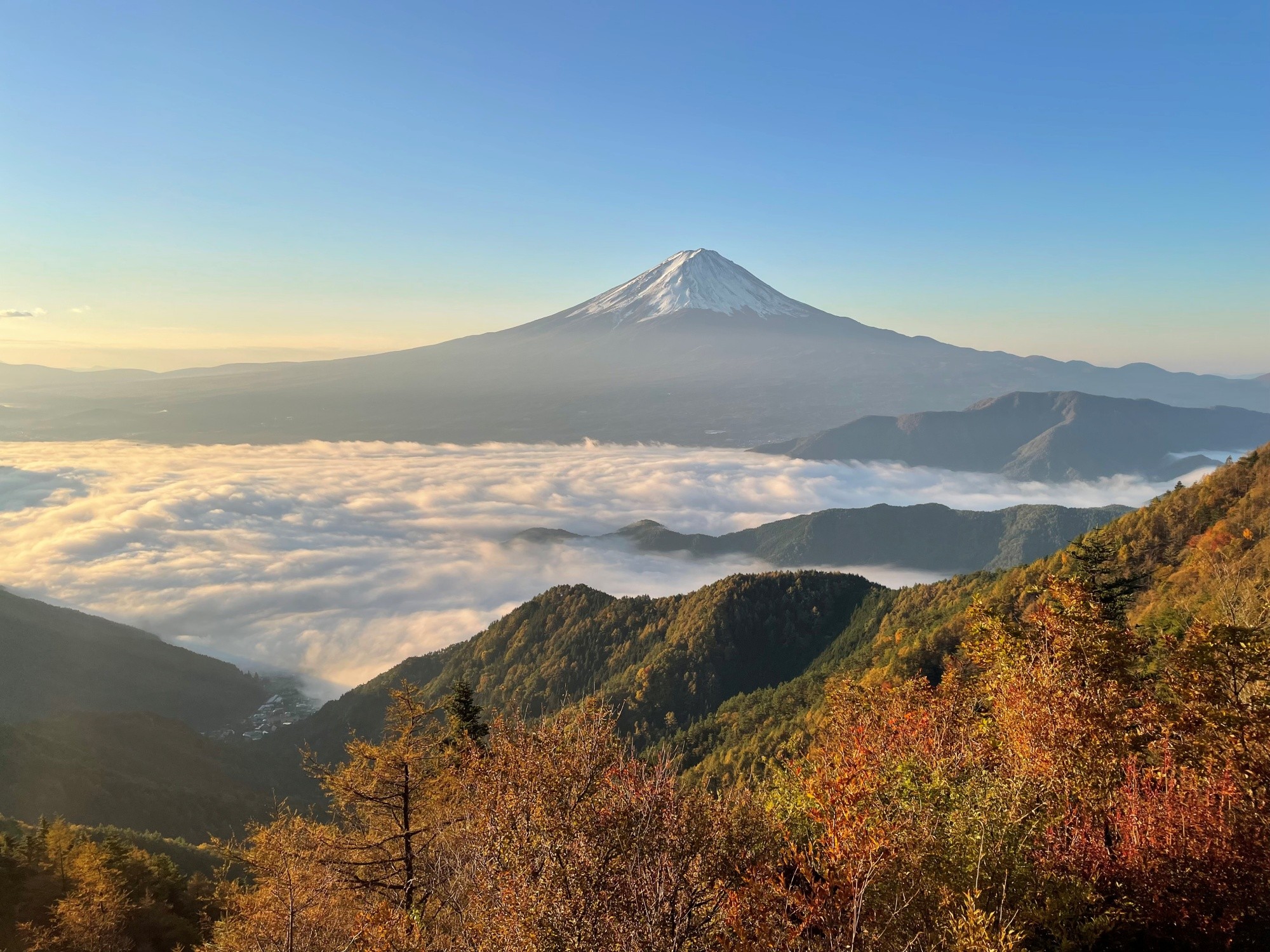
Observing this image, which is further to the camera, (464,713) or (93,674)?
(93,674)

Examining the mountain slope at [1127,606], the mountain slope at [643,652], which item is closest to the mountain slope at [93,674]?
the mountain slope at [643,652]

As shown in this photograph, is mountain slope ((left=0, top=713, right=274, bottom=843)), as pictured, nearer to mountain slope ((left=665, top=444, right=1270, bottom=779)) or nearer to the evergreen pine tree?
the evergreen pine tree

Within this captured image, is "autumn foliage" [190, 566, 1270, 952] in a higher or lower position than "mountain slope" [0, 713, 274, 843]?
higher

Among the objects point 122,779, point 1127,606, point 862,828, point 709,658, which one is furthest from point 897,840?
point 709,658

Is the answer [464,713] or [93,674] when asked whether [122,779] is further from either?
[93,674]

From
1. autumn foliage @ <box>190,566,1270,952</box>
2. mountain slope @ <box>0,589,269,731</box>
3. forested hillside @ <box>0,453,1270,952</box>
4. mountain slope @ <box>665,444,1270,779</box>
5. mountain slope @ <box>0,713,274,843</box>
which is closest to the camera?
autumn foliage @ <box>190,566,1270,952</box>

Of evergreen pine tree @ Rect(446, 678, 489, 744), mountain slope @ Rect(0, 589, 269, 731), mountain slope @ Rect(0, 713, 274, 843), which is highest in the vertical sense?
evergreen pine tree @ Rect(446, 678, 489, 744)

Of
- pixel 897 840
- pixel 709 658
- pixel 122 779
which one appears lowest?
pixel 122 779

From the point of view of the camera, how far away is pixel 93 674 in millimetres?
163250

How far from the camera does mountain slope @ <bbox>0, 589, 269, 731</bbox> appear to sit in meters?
148

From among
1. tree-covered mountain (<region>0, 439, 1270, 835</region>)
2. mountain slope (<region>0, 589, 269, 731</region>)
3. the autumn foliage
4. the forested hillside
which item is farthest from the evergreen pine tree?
mountain slope (<region>0, 589, 269, 731</region>)

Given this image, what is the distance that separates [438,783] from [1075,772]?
19.4 metres

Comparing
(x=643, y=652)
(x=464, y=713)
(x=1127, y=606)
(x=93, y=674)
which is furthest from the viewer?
(x=93, y=674)

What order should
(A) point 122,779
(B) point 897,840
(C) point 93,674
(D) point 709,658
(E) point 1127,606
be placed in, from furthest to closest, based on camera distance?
(C) point 93,674 < (D) point 709,658 < (A) point 122,779 < (E) point 1127,606 < (B) point 897,840
